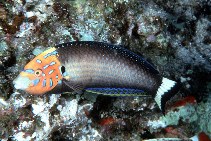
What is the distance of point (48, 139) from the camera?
3770 mm

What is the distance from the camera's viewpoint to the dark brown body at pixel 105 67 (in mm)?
3186

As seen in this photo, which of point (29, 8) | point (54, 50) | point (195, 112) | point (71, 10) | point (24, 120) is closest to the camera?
point (54, 50)

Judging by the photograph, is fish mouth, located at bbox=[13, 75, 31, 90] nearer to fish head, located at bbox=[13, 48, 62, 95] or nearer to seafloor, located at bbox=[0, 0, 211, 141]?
fish head, located at bbox=[13, 48, 62, 95]

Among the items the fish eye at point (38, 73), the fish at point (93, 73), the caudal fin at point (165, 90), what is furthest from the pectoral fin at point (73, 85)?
the caudal fin at point (165, 90)

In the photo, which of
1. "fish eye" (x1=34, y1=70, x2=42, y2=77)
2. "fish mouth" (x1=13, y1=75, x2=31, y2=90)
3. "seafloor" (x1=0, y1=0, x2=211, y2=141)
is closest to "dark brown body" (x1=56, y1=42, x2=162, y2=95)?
"fish eye" (x1=34, y1=70, x2=42, y2=77)

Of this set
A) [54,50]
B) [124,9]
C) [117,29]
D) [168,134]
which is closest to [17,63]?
[54,50]

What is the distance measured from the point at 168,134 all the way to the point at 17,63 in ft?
9.08

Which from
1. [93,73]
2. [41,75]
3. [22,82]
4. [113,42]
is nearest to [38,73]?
[41,75]

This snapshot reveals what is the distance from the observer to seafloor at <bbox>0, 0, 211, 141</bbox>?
3.42 m

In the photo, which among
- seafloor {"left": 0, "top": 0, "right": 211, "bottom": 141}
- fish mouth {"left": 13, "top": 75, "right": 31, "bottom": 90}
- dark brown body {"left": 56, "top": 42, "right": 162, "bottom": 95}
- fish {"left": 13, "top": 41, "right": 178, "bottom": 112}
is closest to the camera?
fish mouth {"left": 13, "top": 75, "right": 31, "bottom": 90}

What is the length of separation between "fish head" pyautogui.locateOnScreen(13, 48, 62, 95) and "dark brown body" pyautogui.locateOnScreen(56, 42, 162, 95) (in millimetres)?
Answer: 112

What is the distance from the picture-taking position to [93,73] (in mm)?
3303

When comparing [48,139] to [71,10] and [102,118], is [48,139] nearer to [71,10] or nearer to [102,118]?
[102,118]

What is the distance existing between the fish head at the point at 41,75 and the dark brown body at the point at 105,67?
0.11 metres
